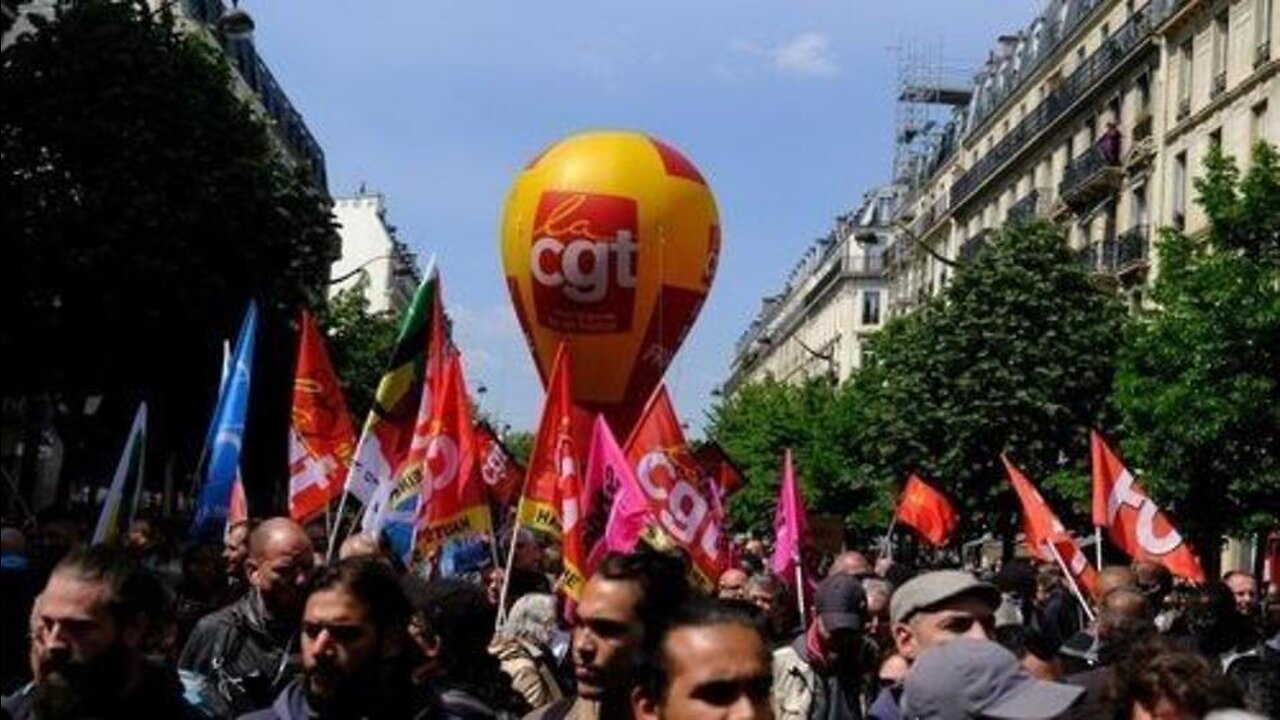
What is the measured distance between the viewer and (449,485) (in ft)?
37.2

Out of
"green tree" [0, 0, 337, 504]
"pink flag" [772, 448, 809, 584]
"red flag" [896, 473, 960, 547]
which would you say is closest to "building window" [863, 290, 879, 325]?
"green tree" [0, 0, 337, 504]

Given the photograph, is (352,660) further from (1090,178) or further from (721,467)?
(1090,178)

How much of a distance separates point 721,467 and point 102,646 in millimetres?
16958

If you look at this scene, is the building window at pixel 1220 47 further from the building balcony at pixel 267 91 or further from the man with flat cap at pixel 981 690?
the man with flat cap at pixel 981 690

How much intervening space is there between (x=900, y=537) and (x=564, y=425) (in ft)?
140

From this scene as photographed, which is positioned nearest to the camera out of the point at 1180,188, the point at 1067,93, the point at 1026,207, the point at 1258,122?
the point at 1258,122

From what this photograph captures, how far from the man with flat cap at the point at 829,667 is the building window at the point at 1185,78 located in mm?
39630

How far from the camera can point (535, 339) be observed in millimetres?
24078

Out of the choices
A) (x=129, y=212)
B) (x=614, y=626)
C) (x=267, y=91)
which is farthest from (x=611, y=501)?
(x=267, y=91)

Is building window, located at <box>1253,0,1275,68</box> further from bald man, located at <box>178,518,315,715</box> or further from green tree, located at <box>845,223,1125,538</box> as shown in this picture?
bald man, located at <box>178,518,315,715</box>

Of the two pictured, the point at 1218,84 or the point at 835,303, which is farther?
the point at 835,303

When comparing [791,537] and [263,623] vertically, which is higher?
[791,537]

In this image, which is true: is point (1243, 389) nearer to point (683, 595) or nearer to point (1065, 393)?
point (1065, 393)

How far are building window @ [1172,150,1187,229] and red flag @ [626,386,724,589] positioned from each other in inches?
1398
